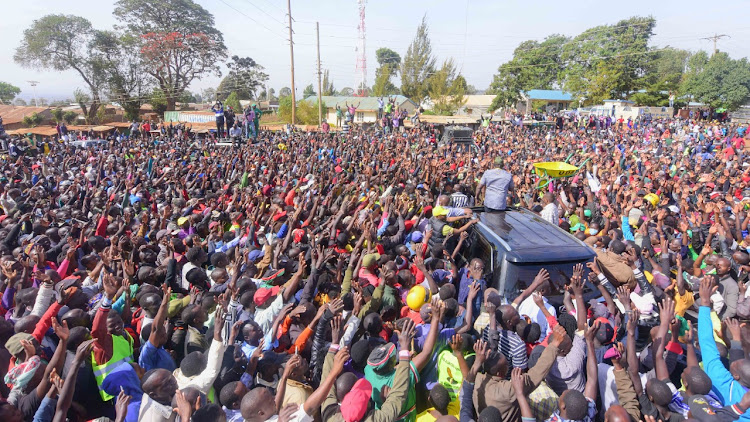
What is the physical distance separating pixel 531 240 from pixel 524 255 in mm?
479

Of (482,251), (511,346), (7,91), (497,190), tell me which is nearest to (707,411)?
(511,346)

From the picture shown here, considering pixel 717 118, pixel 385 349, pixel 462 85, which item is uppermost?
pixel 462 85

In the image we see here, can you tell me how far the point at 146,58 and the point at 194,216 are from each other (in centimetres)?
4022

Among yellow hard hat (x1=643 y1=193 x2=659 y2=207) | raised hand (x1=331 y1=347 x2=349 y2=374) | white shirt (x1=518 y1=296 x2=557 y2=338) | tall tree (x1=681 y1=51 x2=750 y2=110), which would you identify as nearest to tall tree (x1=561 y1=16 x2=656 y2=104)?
tall tree (x1=681 y1=51 x2=750 y2=110)

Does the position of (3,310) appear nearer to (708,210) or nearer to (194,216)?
(194,216)

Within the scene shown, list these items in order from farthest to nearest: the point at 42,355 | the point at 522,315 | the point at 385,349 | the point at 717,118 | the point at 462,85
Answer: the point at 462,85 < the point at 717,118 < the point at 522,315 < the point at 42,355 < the point at 385,349

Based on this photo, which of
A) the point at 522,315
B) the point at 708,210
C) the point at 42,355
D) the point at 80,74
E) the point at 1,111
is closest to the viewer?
the point at 42,355

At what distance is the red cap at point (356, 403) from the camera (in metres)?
2.40

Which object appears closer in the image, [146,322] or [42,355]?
[42,355]

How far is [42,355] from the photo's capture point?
2.92 meters

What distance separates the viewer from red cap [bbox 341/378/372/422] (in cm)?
240

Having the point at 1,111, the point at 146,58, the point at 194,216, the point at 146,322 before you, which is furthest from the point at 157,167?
the point at 146,58

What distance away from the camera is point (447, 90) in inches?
1738

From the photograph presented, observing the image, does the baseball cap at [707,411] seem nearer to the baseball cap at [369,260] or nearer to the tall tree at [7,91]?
the baseball cap at [369,260]
